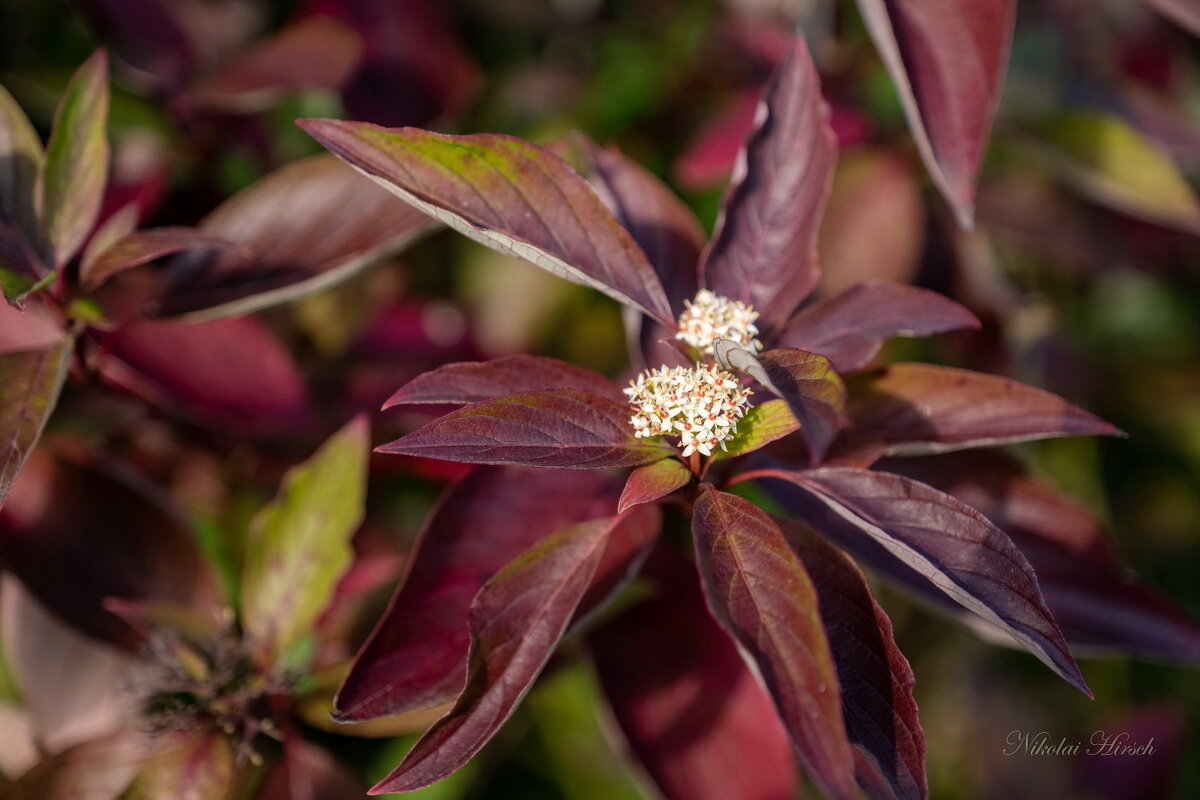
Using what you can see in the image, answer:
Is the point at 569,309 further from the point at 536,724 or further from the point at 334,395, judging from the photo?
the point at 536,724

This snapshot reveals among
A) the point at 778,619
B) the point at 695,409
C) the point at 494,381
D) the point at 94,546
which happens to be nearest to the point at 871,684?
the point at 778,619

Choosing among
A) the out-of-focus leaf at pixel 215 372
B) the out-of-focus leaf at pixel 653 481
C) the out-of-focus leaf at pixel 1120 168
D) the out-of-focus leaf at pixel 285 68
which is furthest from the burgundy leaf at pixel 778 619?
the out-of-focus leaf at pixel 1120 168

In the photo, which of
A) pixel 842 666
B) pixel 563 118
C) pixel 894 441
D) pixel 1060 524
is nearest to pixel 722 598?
pixel 842 666

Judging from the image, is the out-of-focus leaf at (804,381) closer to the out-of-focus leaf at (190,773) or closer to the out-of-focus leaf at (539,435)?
the out-of-focus leaf at (539,435)

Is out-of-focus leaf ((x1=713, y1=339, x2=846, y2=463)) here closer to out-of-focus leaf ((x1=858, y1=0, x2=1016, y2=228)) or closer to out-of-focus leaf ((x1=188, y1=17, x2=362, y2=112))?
out-of-focus leaf ((x1=858, y1=0, x2=1016, y2=228))

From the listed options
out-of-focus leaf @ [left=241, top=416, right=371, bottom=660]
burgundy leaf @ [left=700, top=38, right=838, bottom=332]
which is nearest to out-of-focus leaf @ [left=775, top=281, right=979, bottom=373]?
burgundy leaf @ [left=700, top=38, right=838, bottom=332]

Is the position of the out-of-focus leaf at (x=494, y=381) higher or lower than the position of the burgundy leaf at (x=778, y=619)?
higher
